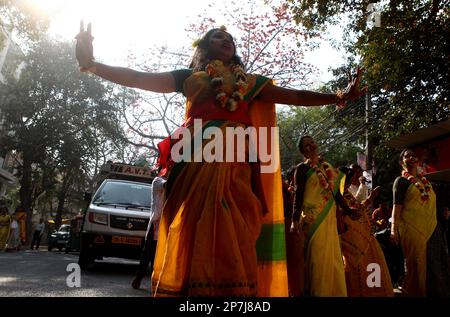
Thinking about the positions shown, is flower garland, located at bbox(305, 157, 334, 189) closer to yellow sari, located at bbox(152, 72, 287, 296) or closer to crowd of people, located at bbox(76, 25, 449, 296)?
crowd of people, located at bbox(76, 25, 449, 296)

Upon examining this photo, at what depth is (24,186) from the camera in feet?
82.0

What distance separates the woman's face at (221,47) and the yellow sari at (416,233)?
10.0 ft

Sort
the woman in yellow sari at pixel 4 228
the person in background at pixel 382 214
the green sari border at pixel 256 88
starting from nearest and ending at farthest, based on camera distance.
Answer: the green sari border at pixel 256 88 → the person in background at pixel 382 214 → the woman in yellow sari at pixel 4 228

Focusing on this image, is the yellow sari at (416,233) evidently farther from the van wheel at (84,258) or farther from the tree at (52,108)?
the tree at (52,108)

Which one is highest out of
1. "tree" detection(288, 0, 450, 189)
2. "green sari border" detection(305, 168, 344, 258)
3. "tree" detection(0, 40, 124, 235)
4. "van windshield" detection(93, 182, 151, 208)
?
"tree" detection(0, 40, 124, 235)

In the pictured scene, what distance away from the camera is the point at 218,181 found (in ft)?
7.77

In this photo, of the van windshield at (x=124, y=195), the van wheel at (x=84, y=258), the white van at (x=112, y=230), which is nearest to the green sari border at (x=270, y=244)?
the white van at (x=112, y=230)

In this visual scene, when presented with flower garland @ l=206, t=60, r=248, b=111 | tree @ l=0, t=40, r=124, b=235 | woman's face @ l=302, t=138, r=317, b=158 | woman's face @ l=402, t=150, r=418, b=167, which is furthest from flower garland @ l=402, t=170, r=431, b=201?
tree @ l=0, t=40, r=124, b=235

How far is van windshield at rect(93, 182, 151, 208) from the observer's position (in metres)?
8.06

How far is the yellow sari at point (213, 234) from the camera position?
2.15 meters

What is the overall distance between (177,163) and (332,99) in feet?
3.66

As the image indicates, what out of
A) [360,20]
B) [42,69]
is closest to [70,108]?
[42,69]

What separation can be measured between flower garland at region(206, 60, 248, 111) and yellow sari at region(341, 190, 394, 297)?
296 cm

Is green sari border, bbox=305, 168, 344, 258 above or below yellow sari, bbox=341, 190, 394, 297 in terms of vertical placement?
above
